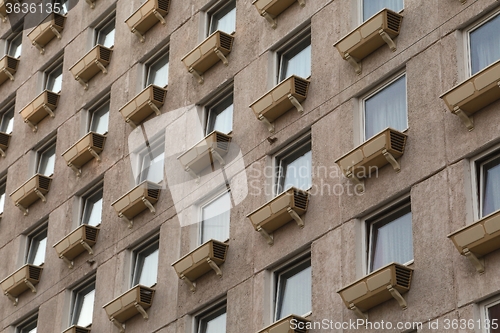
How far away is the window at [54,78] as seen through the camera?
46.1 meters

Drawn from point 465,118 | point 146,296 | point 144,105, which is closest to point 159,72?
point 144,105

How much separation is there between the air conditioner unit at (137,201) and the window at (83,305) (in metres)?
2.71

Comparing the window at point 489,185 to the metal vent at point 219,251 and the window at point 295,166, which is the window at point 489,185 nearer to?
the window at point 295,166

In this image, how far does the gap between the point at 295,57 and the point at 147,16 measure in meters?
7.98

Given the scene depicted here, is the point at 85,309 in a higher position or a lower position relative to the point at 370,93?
lower

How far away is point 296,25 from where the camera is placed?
34.6 meters

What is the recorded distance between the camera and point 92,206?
132 ft

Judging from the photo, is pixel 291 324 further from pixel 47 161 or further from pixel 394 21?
pixel 47 161

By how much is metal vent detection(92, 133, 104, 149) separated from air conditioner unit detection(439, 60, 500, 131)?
15813 millimetres

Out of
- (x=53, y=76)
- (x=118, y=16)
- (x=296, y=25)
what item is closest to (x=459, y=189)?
(x=296, y=25)

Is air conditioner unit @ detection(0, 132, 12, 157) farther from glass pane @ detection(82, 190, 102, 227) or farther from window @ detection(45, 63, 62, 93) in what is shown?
glass pane @ detection(82, 190, 102, 227)

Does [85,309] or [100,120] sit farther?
[100,120]

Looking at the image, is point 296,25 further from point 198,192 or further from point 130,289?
point 130,289

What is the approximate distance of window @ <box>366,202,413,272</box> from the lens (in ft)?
92.1
